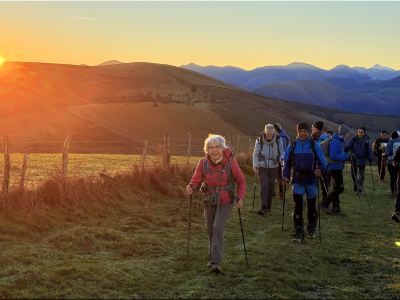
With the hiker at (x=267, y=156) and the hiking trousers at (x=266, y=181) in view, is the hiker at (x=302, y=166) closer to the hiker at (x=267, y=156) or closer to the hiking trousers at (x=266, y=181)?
the hiker at (x=267, y=156)

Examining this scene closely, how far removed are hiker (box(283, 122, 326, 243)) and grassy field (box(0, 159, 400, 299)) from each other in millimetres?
631

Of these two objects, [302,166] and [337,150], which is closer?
[302,166]

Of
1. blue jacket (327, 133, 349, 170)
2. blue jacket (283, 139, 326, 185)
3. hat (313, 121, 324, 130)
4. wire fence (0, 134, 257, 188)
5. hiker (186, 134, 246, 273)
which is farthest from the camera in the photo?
wire fence (0, 134, 257, 188)

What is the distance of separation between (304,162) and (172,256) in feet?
9.29

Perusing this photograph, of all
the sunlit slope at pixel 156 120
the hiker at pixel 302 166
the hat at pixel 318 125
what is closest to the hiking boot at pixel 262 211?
the hiker at pixel 302 166

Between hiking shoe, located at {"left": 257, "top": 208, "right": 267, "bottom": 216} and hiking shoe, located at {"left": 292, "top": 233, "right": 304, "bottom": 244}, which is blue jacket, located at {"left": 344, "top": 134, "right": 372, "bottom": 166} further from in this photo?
hiking shoe, located at {"left": 292, "top": 233, "right": 304, "bottom": 244}

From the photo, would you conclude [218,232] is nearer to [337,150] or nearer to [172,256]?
[172,256]

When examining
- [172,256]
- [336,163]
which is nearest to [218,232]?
[172,256]

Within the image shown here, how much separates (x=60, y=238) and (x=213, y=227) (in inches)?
115

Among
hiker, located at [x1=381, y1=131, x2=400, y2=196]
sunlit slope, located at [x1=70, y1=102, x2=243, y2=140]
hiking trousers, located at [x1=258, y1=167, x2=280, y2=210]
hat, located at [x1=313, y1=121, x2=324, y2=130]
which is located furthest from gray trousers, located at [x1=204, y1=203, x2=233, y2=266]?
sunlit slope, located at [x1=70, y1=102, x2=243, y2=140]

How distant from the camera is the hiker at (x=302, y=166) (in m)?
7.32

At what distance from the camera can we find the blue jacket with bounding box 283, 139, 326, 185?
732cm

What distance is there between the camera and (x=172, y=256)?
6.63m

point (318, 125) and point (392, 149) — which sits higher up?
point (318, 125)
